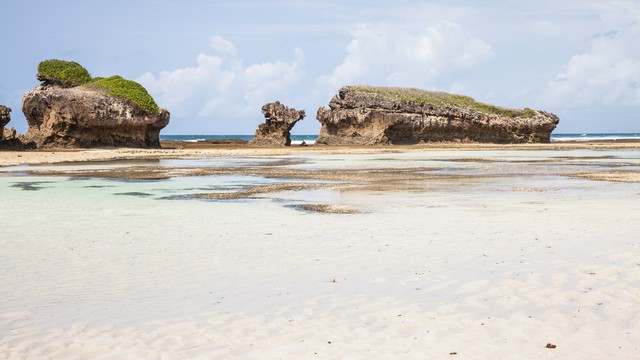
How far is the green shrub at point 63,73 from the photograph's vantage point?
51.8 metres

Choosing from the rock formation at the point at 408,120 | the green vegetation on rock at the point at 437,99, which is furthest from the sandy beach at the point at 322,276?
the green vegetation on rock at the point at 437,99

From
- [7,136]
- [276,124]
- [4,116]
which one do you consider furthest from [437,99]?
[4,116]

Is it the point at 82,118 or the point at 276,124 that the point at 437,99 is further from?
the point at 82,118

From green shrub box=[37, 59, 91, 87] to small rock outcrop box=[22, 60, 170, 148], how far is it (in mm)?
196

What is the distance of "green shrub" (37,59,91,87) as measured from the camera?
5175cm

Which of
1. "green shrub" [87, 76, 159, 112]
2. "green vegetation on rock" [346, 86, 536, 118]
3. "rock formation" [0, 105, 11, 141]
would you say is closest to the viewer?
"rock formation" [0, 105, 11, 141]

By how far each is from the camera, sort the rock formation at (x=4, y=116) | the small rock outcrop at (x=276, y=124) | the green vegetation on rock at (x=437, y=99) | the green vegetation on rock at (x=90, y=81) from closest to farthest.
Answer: the rock formation at (x=4, y=116), the green vegetation on rock at (x=90, y=81), the small rock outcrop at (x=276, y=124), the green vegetation on rock at (x=437, y=99)

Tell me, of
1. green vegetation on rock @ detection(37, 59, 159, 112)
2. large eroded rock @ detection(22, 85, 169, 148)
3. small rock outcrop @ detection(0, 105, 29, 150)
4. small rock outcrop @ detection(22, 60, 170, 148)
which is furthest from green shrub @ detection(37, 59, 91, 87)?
small rock outcrop @ detection(0, 105, 29, 150)

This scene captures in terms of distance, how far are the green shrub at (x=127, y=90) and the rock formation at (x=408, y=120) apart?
17.3m

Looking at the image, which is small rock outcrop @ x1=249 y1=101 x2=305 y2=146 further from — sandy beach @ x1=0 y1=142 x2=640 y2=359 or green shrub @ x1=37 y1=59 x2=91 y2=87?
sandy beach @ x1=0 y1=142 x2=640 y2=359

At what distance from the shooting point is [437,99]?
66188 mm

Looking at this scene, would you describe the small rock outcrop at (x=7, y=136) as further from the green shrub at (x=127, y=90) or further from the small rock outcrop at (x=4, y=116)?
the green shrub at (x=127, y=90)

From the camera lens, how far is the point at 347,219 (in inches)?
535

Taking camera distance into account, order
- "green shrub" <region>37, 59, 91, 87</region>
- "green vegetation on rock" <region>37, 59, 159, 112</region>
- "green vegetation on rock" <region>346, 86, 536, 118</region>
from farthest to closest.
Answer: "green vegetation on rock" <region>346, 86, 536, 118</region> → "green shrub" <region>37, 59, 91, 87</region> → "green vegetation on rock" <region>37, 59, 159, 112</region>
